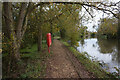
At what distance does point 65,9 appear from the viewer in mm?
3354

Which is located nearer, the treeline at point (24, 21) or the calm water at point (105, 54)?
the treeline at point (24, 21)

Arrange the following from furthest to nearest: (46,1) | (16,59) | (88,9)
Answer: (16,59)
(46,1)
(88,9)

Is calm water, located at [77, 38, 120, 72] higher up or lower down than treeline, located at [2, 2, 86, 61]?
lower down

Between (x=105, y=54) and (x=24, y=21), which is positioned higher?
(x=24, y=21)

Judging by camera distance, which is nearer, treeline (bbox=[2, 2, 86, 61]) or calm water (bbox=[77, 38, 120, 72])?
treeline (bbox=[2, 2, 86, 61])

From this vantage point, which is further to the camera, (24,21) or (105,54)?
(105,54)

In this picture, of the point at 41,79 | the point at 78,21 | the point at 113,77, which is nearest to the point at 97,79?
the point at 113,77

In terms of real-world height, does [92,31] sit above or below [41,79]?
above

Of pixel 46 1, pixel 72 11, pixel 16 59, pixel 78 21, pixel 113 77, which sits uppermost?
pixel 46 1

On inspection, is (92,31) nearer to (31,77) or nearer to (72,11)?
(72,11)

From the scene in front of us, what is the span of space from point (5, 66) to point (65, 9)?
11.6 feet

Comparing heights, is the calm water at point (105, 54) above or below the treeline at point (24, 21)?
below

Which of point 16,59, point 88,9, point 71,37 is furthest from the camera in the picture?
point 71,37

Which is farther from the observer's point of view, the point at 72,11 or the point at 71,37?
the point at 71,37
